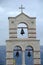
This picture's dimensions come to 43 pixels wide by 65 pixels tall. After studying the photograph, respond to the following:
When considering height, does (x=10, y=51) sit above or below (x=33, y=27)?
below

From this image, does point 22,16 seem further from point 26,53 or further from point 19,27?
point 26,53

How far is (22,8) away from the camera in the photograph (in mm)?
27312

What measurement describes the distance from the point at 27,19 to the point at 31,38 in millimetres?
1629

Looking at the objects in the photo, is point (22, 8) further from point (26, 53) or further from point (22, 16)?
point (26, 53)

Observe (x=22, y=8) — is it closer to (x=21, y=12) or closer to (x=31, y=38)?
(x=21, y=12)

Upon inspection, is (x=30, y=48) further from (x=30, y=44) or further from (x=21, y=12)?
(x=21, y=12)

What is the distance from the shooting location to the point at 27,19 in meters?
27.1

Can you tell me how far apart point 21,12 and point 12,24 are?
1.26 meters

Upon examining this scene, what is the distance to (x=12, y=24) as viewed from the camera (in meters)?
27.1

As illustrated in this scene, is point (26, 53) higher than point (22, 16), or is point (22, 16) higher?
point (22, 16)

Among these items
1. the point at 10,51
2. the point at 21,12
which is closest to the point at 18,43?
the point at 10,51

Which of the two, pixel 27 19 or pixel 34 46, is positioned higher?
pixel 27 19

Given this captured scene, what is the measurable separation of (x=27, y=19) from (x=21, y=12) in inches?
30.4

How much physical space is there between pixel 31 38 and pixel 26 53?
1768mm
